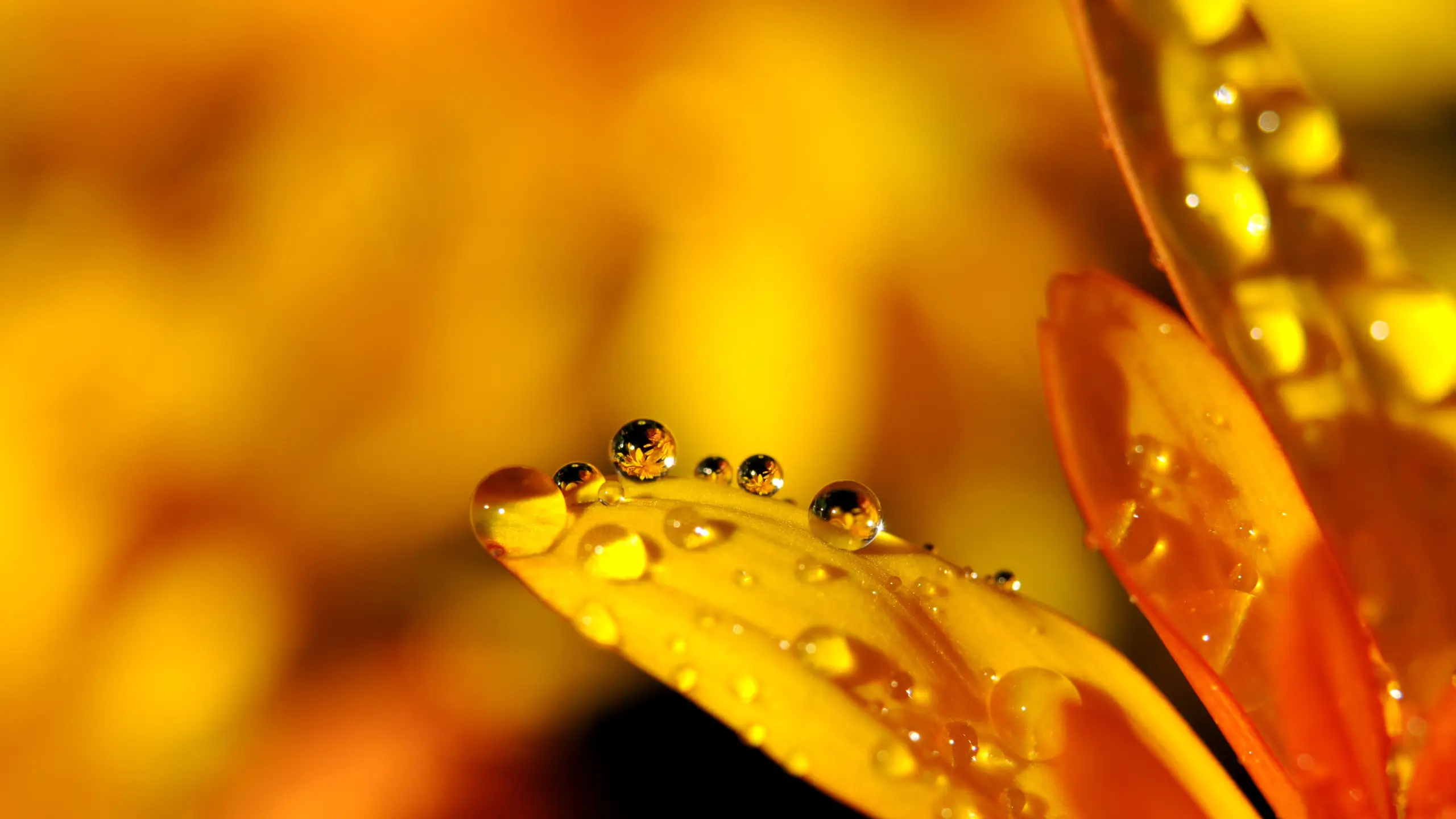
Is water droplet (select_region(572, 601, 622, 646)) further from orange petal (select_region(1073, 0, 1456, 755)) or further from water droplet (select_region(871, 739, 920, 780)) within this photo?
orange petal (select_region(1073, 0, 1456, 755))

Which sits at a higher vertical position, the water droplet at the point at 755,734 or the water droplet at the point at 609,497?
the water droplet at the point at 609,497

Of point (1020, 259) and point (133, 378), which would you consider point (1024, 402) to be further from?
point (133, 378)

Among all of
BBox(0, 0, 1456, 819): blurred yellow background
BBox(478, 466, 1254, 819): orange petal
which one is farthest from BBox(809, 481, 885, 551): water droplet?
BBox(0, 0, 1456, 819): blurred yellow background

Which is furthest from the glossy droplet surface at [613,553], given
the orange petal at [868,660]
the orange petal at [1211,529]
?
the orange petal at [1211,529]

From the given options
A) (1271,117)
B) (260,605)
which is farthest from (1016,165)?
(260,605)

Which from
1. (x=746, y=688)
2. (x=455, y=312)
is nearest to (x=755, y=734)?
(x=746, y=688)

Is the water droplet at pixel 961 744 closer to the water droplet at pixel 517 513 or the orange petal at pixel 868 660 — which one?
the orange petal at pixel 868 660

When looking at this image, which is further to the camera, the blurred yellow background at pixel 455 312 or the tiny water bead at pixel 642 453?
the blurred yellow background at pixel 455 312

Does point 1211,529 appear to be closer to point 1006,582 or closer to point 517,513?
point 1006,582
